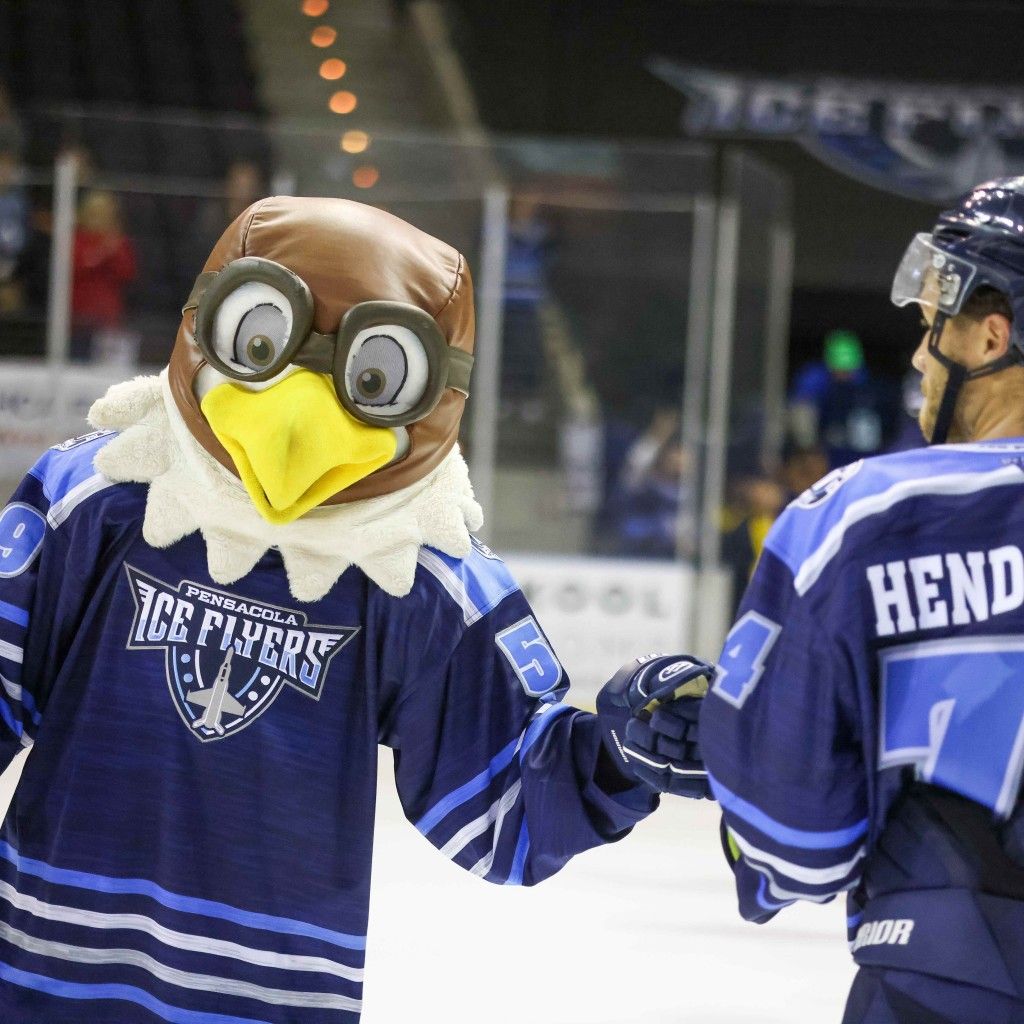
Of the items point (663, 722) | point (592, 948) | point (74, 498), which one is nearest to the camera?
point (663, 722)

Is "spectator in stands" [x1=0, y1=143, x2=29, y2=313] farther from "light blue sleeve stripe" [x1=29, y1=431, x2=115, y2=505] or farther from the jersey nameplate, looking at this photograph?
the jersey nameplate

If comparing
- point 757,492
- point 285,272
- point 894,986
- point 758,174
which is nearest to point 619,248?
point 758,174

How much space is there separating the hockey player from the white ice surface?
1.58 meters

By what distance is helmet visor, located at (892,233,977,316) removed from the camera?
1.47 meters

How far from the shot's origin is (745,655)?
1408 mm

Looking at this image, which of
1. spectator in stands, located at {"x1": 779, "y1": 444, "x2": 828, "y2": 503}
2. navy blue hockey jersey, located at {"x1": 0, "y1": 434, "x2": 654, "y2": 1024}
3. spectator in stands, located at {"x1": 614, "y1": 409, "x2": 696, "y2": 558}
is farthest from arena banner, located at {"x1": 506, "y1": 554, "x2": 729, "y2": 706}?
navy blue hockey jersey, located at {"x1": 0, "y1": 434, "x2": 654, "y2": 1024}

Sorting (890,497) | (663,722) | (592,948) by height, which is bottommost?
(592,948)

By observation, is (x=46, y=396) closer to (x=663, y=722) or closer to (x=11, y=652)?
(x=11, y=652)

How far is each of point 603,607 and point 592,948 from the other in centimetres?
291

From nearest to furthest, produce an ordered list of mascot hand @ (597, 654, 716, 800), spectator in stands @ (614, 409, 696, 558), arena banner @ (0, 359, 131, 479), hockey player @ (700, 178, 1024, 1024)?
hockey player @ (700, 178, 1024, 1024) → mascot hand @ (597, 654, 716, 800) → arena banner @ (0, 359, 131, 479) → spectator in stands @ (614, 409, 696, 558)

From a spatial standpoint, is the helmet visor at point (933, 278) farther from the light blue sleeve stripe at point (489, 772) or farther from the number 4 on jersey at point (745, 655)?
the light blue sleeve stripe at point (489, 772)

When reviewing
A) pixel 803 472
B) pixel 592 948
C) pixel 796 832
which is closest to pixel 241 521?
pixel 796 832

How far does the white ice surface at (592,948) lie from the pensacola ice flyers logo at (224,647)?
3.97 ft

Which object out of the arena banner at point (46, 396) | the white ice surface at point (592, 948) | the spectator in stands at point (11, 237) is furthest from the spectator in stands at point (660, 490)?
the spectator in stands at point (11, 237)
